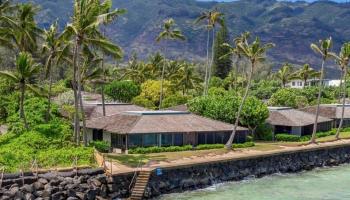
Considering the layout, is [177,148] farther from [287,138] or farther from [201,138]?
[287,138]

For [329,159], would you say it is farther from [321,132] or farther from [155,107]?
[155,107]

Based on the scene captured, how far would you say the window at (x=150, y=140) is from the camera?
164ft

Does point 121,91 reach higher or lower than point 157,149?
higher

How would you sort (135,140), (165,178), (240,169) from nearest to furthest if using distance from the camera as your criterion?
(165,178) → (240,169) → (135,140)

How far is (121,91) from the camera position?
8300 centimetres

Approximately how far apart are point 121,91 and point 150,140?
33676mm

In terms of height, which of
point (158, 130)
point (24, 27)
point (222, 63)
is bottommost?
point (158, 130)

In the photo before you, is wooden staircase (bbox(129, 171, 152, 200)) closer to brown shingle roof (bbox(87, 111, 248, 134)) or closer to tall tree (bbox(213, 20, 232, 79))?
brown shingle roof (bbox(87, 111, 248, 134))

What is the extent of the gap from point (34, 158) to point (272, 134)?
34.7 meters

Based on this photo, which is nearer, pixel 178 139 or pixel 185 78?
pixel 178 139

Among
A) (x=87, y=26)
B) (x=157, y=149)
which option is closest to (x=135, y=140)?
(x=157, y=149)

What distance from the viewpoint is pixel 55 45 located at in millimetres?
54938

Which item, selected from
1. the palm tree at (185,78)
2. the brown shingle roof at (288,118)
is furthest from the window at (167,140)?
the palm tree at (185,78)

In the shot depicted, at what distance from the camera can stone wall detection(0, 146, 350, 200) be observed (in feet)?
114
